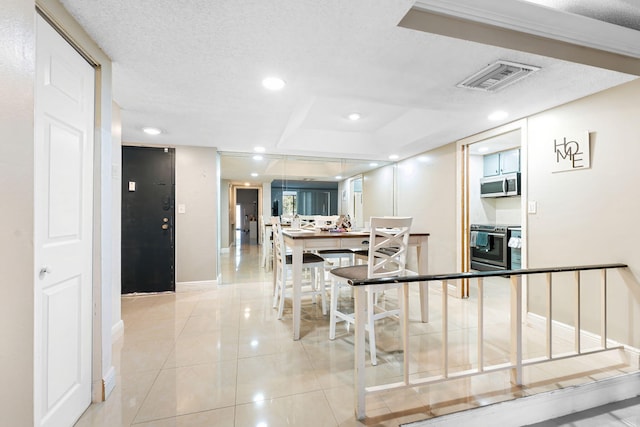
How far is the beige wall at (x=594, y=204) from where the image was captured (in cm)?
208

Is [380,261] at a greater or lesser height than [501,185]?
lesser

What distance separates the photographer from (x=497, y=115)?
9.22ft

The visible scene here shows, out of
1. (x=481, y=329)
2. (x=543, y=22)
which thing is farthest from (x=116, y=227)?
(x=543, y=22)

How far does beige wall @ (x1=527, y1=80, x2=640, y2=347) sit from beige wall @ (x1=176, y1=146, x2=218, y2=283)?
393cm

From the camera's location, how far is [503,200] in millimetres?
5160

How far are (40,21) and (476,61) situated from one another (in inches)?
90.4

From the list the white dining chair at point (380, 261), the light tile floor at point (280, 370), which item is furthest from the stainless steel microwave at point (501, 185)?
the white dining chair at point (380, 261)

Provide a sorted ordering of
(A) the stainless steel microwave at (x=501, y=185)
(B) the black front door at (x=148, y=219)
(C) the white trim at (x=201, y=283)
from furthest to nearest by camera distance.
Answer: (A) the stainless steel microwave at (x=501, y=185)
(C) the white trim at (x=201, y=283)
(B) the black front door at (x=148, y=219)

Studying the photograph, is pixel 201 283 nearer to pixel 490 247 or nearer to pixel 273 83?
pixel 273 83

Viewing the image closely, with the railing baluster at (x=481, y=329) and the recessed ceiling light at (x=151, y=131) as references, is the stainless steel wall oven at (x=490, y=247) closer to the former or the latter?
the railing baluster at (x=481, y=329)

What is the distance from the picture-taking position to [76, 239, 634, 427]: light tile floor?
1522 mm

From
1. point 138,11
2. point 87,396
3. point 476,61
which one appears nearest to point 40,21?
point 138,11

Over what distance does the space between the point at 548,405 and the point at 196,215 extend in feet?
13.4

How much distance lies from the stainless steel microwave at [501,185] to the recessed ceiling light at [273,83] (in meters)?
4.20
